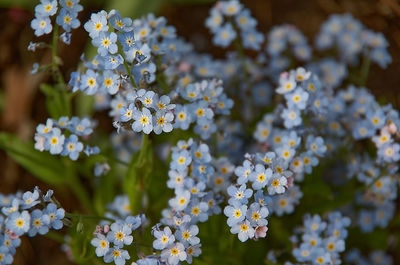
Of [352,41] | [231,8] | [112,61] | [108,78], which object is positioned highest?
[352,41]

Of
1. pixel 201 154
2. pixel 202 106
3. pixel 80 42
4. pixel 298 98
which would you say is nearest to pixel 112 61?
pixel 202 106

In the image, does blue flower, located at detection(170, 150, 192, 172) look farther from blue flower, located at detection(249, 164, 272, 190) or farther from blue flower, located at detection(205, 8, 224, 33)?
blue flower, located at detection(205, 8, 224, 33)

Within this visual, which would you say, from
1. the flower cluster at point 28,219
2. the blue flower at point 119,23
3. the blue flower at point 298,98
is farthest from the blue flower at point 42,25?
the blue flower at point 298,98

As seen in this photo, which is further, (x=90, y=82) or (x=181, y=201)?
(x=90, y=82)

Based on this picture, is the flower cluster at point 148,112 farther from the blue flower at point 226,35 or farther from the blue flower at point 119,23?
the blue flower at point 226,35

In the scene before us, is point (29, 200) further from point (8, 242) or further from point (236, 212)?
point (236, 212)

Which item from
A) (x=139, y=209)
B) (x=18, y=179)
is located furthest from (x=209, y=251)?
(x=18, y=179)
